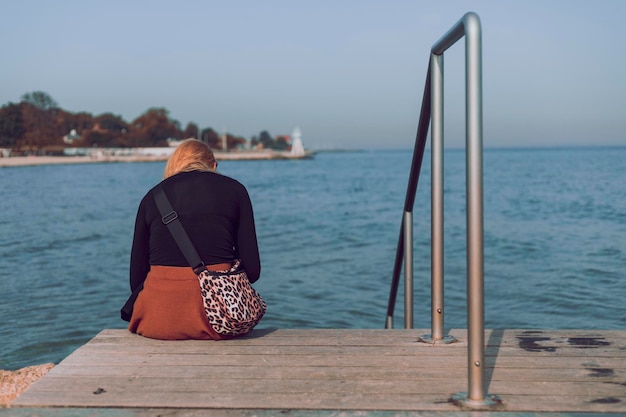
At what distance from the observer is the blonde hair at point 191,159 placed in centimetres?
337

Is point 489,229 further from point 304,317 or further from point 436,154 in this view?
point 436,154

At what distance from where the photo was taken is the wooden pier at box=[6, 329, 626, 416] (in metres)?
2.40

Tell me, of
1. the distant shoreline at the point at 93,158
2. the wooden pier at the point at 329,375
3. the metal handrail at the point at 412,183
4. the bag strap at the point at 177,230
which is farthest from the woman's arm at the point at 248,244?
the distant shoreline at the point at 93,158

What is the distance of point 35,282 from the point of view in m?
10.7

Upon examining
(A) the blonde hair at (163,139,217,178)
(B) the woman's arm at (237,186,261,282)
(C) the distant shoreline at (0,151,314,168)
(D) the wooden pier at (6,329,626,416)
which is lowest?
(C) the distant shoreline at (0,151,314,168)

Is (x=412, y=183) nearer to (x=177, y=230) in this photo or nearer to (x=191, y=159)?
(x=191, y=159)

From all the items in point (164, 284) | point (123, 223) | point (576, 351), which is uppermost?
point (164, 284)

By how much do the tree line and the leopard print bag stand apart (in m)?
94.9

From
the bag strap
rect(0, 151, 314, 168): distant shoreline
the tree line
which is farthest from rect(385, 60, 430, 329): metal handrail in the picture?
the tree line

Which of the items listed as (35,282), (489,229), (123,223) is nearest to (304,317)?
(35,282)

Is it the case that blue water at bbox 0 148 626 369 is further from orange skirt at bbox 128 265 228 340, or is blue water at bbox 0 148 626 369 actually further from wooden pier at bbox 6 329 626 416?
wooden pier at bbox 6 329 626 416

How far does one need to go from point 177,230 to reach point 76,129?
139291 millimetres

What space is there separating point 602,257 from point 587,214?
781 centimetres

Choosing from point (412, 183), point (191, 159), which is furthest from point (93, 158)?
point (191, 159)
